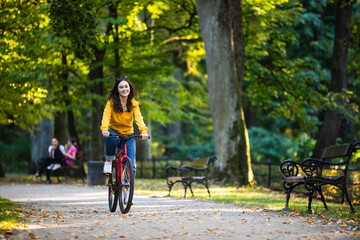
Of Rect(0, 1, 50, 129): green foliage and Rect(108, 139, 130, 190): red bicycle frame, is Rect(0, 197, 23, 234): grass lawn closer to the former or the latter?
Rect(108, 139, 130, 190): red bicycle frame

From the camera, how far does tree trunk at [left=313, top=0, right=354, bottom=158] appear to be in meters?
18.1

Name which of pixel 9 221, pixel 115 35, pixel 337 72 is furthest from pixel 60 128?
pixel 9 221

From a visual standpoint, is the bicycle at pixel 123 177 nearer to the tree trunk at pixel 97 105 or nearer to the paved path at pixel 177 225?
the paved path at pixel 177 225

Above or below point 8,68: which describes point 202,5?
above

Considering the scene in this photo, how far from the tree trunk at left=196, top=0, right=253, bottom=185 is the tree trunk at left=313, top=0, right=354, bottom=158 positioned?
9.28 ft

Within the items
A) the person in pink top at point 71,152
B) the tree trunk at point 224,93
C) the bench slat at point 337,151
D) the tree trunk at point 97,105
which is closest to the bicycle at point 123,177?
the bench slat at point 337,151

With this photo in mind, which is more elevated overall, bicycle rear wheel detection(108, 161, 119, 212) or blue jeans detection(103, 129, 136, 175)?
blue jeans detection(103, 129, 136, 175)

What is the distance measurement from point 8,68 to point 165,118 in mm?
10444

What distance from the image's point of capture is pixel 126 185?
27.4 feet

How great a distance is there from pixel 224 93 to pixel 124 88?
29.0 ft

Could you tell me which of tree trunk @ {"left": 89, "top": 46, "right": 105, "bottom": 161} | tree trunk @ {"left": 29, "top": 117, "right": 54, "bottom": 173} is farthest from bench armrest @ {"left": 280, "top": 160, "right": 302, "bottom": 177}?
tree trunk @ {"left": 29, "top": 117, "right": 54, "bottom": 173}

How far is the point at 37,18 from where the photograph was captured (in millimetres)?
15609

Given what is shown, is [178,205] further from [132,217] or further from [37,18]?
[37,18]

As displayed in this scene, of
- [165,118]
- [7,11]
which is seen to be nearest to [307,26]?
[165,118]
